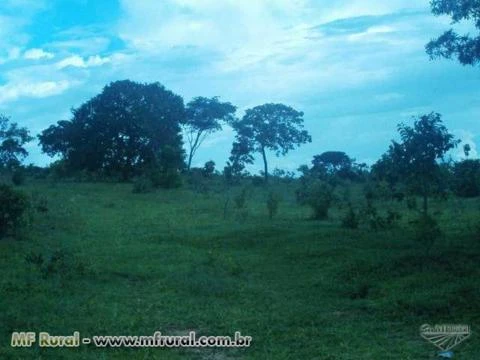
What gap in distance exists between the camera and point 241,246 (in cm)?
1697

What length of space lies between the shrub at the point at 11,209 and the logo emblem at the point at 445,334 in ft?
38.9

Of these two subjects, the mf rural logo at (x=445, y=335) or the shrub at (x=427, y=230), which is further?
the shrub at (x=427, y=230)

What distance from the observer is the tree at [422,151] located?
15.2m

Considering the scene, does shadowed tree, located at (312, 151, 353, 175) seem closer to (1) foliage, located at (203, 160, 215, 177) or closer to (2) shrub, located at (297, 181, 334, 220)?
(1) foliage, located at (203, 160, 215, 177)

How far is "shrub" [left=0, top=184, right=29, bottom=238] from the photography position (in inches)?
672

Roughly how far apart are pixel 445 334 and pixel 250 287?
446cm

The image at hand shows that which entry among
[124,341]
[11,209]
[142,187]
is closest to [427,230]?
[124,341]

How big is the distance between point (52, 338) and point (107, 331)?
0.73m

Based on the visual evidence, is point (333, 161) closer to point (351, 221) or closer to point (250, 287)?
point (351, 221)

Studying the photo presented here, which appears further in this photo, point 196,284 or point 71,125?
point 71,125

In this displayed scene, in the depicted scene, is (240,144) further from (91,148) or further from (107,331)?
(107,331)

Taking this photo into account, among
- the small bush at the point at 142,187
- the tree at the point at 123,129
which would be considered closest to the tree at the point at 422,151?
the small bush at the point at 142,187

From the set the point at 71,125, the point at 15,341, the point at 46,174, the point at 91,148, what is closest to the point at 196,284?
the point at 15,341

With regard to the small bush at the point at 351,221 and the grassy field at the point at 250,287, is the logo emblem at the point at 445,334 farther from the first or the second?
the small bush at the point at 351,221
